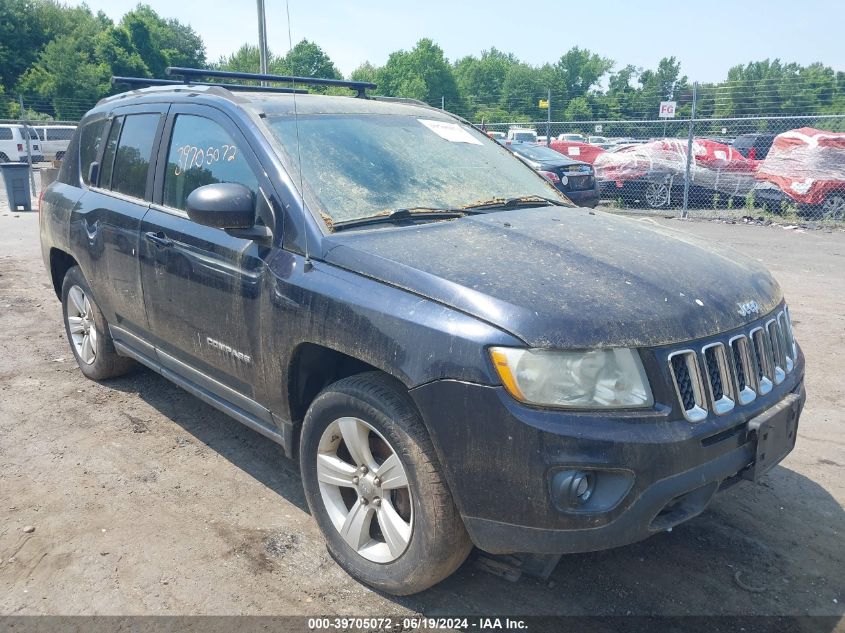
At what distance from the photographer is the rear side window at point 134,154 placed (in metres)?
4.02

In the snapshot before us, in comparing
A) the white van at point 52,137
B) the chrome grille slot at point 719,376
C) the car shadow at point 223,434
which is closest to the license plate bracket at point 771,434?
the chrome grille slot at point 719,376

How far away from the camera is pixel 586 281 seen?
252 cm

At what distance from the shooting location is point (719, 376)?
2.45 meters

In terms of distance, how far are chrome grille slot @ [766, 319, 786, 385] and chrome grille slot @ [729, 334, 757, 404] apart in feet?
0.71

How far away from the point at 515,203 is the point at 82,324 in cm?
326

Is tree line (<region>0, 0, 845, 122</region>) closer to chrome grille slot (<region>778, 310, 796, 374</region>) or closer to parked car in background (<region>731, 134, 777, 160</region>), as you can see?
parked car in background (<region>731, 134, 777, 160</region>)

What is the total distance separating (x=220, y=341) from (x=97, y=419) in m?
1.66

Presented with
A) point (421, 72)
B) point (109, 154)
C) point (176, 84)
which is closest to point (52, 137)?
point (109, 154)

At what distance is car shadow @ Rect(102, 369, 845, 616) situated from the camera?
2.71 m

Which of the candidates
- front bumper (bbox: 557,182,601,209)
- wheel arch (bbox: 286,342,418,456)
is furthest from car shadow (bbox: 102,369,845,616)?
front bumper (bbox: 557,182,601,209)

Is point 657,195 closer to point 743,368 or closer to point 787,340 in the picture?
point 787,340

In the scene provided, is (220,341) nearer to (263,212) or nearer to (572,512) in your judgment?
(263,212)

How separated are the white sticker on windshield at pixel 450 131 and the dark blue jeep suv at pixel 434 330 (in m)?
0.03

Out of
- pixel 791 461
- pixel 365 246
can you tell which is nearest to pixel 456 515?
pixel 365 246
